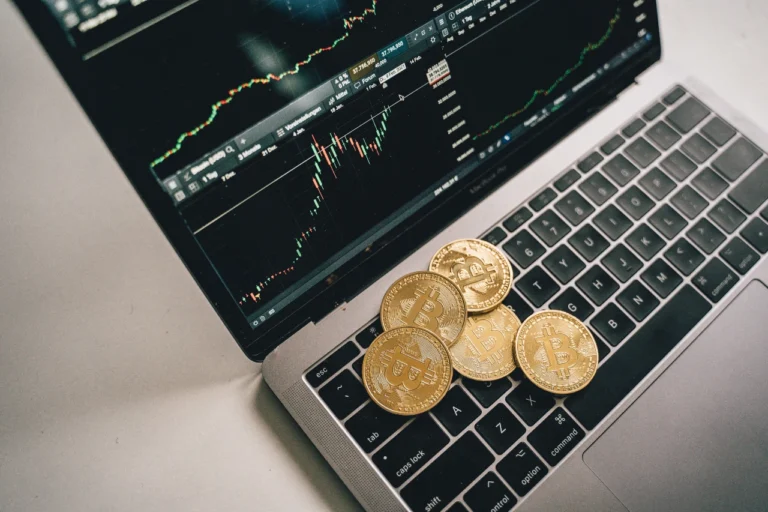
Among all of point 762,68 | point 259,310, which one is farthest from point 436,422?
point 762,68

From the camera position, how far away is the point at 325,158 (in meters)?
0.50

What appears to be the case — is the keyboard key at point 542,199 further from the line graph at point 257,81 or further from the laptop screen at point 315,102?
the line graph at point 257,81

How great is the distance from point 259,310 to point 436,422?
20cm

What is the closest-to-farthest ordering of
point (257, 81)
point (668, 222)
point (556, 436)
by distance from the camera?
point (257, 81) → point (556, 436) → point (668, 222)

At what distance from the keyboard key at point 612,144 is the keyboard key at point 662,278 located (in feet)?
0.49

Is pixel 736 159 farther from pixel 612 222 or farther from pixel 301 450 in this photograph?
pixel 301 450

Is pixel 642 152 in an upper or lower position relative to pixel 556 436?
upper

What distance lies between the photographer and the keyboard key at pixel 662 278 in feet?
1.94

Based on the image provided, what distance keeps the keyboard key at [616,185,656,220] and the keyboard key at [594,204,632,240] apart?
11 millimetres

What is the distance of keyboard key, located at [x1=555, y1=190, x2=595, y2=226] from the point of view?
622 mm

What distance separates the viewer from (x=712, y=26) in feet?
2.58

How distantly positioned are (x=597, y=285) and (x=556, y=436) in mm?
171

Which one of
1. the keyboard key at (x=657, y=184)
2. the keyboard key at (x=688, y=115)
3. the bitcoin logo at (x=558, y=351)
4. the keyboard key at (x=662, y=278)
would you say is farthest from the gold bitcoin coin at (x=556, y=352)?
the keyboard key at (x=688, y=115)

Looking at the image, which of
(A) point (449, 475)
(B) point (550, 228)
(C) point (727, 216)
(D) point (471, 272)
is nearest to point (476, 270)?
(D) point (471, 272)
